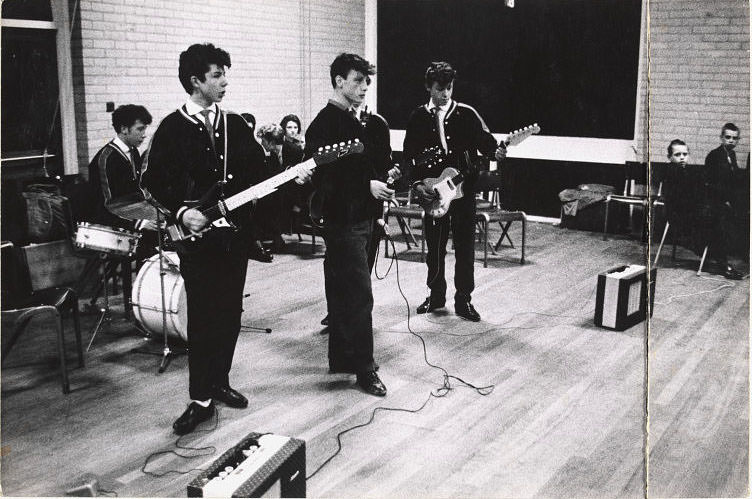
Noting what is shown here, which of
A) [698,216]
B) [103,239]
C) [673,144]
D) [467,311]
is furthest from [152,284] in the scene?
[673,144]

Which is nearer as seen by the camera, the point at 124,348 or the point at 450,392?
the point at 450,392

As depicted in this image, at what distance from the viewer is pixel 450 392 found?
4.50 meters

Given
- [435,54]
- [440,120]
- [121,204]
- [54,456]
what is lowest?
[54,456]

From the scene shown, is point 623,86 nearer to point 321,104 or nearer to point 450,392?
point 321,104

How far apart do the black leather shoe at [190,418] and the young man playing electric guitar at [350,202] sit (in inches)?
36.5

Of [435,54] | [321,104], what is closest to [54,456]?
[321,104]

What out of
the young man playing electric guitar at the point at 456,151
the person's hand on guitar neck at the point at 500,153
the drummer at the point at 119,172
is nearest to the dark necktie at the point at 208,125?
the drummer at the point at 119,172

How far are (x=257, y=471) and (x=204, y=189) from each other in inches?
65.9

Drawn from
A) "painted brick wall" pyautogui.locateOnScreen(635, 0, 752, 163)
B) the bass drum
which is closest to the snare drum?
the bass drum

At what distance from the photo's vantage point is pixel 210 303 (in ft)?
12.9

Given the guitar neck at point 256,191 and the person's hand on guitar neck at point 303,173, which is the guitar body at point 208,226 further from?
the person's hand on guitar neck at point 303,173

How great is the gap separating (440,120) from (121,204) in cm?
238

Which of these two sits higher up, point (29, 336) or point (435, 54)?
point (435, 54)

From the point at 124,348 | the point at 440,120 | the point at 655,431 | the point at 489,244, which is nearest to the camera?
the point at 655,431
